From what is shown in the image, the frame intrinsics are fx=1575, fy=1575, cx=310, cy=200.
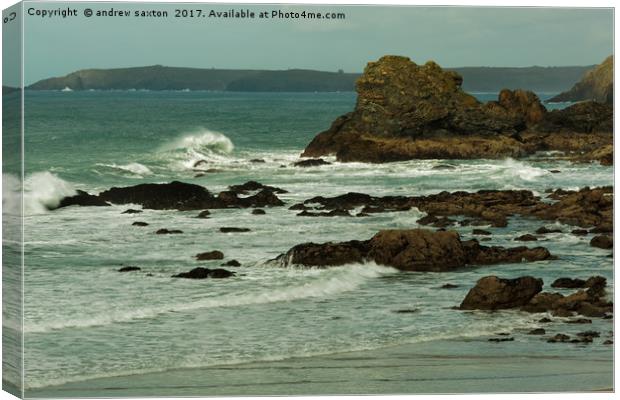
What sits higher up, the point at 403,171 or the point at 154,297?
the point at 403,171

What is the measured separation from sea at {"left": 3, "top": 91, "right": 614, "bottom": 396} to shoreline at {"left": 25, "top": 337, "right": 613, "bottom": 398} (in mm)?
94

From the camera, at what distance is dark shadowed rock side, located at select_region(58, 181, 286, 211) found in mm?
19328

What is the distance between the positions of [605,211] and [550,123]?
4.84 ft

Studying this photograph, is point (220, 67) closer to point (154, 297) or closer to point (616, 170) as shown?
point (154, 297)

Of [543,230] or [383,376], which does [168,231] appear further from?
[543,230]

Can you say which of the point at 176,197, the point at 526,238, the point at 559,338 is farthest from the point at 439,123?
the point at 176,197

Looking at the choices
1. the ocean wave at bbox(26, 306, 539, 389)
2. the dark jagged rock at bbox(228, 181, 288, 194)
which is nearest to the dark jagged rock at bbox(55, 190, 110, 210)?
the dark jagged rock at bbox(228, 181, 288, 194)

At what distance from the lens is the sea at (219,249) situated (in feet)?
60.7

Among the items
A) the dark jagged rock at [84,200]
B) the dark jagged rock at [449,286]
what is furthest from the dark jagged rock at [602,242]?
the dark jagged rock at [84,200]

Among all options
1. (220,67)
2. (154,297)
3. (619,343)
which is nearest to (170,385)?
(154,297)

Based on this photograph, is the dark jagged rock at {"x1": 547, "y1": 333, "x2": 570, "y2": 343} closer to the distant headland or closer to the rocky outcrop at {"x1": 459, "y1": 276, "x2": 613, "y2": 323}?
the rocky outcrop at {"x1": 459, "y1": 276, "x2": 613, "y2": 323}

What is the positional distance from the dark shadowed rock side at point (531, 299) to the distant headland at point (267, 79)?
8.36 feet

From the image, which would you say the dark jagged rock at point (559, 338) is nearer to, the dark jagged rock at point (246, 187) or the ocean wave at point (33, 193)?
the dark jagged rock at point (246, 187)

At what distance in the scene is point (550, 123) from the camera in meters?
20.8
